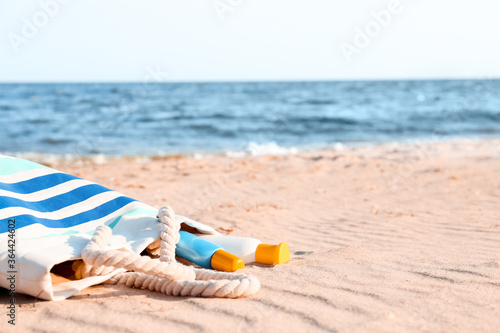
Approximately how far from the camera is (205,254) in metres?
2.62

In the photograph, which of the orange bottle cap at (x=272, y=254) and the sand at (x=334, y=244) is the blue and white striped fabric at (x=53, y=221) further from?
the orange bottle cap at (x=272, y=254)

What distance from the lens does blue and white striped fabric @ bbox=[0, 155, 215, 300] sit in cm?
207

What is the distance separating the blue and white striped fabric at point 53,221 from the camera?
2.07 metres

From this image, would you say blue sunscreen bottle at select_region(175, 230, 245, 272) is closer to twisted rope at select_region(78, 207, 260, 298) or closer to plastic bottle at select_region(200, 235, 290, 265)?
plastic bottle at select_region(200, 235, 290, 265)

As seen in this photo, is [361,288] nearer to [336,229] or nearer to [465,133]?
[336,229]

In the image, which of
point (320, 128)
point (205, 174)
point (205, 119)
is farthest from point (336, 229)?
point (205, 119)

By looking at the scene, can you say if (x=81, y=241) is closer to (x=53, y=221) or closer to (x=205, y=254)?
(x=53, y=221)

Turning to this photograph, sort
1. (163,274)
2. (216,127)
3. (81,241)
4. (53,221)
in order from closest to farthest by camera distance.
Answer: (163,274) < (81,241) < (53,221) < (216,127)

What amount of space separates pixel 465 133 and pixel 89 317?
13173mm

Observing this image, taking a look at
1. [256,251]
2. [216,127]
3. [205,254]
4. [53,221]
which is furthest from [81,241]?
[216,127]

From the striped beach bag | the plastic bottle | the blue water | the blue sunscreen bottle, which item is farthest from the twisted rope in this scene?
the blue water

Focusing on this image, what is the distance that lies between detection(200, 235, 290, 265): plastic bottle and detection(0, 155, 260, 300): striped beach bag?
0.24 m

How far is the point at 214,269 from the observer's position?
8.52 ft

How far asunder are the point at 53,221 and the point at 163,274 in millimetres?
819
